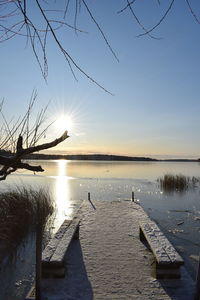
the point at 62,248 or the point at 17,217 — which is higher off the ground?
the point at 62,248

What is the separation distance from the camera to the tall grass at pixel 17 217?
7.68 m

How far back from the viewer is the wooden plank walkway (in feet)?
13.6

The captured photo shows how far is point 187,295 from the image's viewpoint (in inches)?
163

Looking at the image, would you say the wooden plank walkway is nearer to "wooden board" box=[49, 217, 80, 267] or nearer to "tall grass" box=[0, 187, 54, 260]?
"wooden board" box=[49, 217, 80, 267]

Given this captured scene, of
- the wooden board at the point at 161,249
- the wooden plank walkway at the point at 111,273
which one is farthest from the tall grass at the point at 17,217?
the wooden board at the point at 161,249

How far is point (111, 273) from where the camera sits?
492 centimetres

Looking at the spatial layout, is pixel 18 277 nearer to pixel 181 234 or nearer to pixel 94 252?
pixel 94 252

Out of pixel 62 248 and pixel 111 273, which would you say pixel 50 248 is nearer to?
pixel 62 248

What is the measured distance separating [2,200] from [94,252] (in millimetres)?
4884

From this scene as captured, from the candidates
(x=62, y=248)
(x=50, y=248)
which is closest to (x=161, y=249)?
(x=62, y=248)

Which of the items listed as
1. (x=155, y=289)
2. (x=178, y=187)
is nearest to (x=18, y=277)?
(x=155, y=289)

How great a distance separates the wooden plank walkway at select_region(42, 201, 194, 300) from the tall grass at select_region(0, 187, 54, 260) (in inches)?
72.0

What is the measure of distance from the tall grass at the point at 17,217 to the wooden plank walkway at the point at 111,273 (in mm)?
1828

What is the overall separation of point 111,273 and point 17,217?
5459 mm
